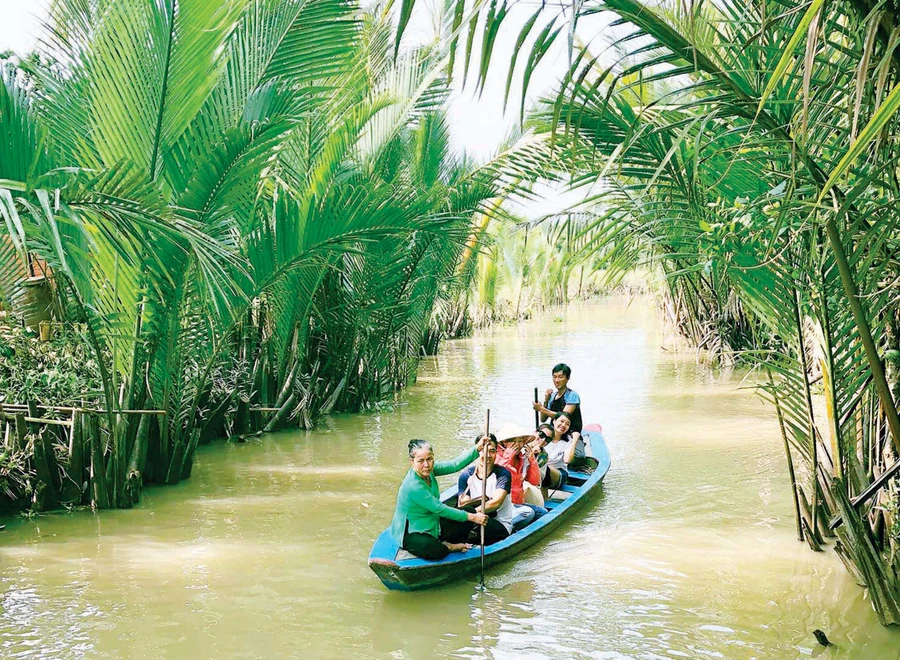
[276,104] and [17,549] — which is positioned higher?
[276,104]

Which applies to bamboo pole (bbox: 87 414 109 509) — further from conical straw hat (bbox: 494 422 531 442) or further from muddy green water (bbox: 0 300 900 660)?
conical straw hat (bbox: 494 422 531 442)

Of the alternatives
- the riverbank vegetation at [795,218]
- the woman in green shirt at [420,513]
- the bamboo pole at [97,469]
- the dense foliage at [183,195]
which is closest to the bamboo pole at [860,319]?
the riverbank vegetation at [795,218]

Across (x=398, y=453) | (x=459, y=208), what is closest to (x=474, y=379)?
(x=459, y=208)

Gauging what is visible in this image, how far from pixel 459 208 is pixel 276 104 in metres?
4.31

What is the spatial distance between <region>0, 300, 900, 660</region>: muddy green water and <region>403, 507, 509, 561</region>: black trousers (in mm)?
257

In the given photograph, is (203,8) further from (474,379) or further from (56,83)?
(474,379)

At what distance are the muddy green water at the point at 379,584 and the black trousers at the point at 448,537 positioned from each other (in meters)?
0.26

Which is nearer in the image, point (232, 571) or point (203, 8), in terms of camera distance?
point (232, 571)

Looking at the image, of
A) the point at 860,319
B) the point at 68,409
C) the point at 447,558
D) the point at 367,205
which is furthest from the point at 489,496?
the point at 68,409

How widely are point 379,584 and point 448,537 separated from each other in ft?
1.93

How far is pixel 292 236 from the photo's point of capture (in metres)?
8.21

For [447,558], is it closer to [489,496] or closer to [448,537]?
[448,537]

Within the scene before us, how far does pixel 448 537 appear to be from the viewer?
6113 mm

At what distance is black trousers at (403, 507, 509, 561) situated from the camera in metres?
5.66
